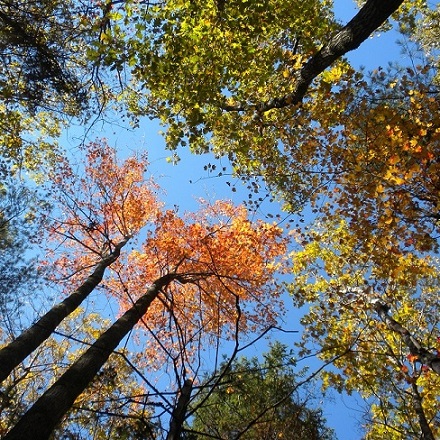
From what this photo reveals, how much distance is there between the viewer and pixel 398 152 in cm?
765

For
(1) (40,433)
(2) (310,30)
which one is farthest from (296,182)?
(1) (40,433)

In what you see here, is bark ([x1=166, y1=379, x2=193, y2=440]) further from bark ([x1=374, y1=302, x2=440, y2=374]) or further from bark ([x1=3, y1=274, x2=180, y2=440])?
bark ([x1=374, y1=302, x2=440, y2=374])

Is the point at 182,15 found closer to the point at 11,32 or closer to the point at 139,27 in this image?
the point at 139,27

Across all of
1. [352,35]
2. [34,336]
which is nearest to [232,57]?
[352,35]

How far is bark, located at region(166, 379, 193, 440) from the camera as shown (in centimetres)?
172

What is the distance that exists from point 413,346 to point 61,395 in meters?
6.41

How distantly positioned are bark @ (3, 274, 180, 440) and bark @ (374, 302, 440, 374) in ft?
17.7

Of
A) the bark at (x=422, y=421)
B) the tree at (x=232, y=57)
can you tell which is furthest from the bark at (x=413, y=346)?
the tree at (x=232, y=57)

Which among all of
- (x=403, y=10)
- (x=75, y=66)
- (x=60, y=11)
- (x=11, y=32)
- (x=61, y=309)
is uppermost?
(x=403, y=10)

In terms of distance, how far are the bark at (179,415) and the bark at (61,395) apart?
116 cm

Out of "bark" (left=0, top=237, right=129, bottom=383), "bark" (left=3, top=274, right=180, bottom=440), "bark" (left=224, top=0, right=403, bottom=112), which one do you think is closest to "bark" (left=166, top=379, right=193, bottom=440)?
"bark" (left=3, top=274, right=180, bottom=440)

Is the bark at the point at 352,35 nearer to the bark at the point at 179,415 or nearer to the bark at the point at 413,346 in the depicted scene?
the bark at the point at 413,346

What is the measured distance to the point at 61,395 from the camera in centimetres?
478

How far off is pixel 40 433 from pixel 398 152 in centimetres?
794
